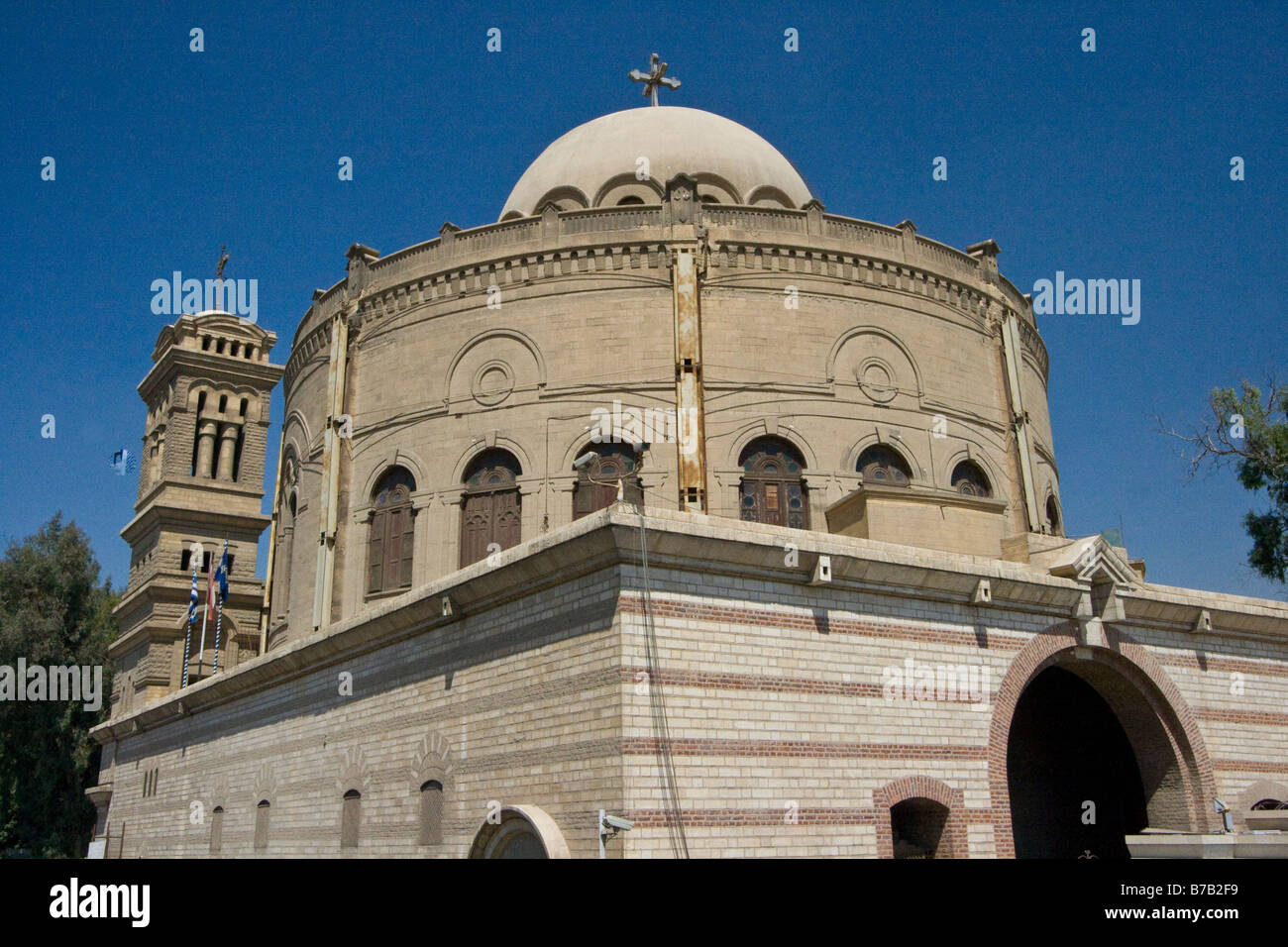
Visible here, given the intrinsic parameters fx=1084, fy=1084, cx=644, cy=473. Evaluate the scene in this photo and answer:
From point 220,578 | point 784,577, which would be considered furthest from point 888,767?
point 220,578

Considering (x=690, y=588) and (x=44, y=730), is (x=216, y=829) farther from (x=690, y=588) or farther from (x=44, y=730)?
(x=44, y=730)

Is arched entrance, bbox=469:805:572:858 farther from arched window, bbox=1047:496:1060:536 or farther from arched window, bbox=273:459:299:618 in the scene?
arched window, bbox=1047:496:1060:536

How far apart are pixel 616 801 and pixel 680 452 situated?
11718 mm

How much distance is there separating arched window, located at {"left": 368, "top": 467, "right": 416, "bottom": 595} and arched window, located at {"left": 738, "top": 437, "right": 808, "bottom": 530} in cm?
766

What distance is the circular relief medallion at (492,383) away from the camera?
24469 millimetres

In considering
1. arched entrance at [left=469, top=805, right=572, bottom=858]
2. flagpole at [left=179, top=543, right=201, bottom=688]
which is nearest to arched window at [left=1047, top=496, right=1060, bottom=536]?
arched entrance at [left=469, top=805, right=572, bottom=858]

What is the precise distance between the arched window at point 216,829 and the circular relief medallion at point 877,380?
Answer: 16321 mm

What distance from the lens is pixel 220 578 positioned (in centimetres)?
3256

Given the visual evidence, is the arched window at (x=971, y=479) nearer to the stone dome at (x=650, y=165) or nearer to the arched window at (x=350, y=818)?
the stone dome at (x=650, y=165)

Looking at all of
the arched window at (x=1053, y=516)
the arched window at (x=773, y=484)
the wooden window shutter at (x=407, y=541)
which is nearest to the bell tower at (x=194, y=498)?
the wooden window shutter at (x=407, y=541)

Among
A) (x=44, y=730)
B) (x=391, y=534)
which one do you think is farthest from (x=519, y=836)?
(x=44, y=730)

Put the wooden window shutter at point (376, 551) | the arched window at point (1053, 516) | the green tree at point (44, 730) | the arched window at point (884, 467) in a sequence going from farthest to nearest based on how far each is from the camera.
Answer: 1. the green tree at point (44, 730)
2. the arched window at point (1053, 516)
3. the wooden window shutter at point (376, 551)
4. the arched window at point (884, 467)

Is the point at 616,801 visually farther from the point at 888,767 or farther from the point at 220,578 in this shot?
the point at 220,578

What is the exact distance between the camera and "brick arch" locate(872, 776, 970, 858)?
45.3 feet
